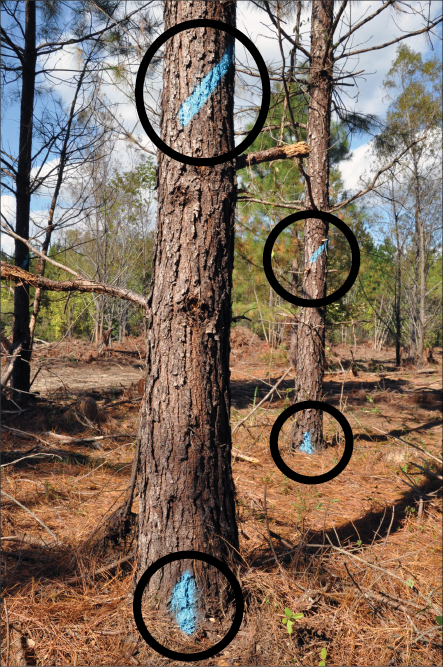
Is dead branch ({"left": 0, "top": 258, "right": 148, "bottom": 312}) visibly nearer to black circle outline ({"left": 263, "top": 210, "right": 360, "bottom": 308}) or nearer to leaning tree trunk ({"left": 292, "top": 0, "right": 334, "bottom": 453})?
black circle outline ({"left": 263, "top": 210, "right": 360, "bottom": 308})

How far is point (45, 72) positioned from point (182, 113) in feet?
17.8

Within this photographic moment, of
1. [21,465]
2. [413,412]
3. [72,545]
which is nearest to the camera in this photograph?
[72,545]

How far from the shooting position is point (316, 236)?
525 cm

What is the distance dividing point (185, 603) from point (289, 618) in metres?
0.47

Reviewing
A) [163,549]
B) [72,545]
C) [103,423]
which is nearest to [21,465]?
[103,423]

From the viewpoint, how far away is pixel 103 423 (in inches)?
232

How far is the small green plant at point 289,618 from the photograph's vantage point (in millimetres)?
2055

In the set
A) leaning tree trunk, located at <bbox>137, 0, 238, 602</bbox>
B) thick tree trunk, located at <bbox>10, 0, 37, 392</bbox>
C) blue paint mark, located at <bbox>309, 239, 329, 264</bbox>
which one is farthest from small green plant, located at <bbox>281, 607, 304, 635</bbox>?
thick tree trunk, located at <bbox>10, 0, 37, 392</bbox>

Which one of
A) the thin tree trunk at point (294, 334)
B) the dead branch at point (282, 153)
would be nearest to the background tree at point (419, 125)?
the thin tree trunk at point (294, 334)

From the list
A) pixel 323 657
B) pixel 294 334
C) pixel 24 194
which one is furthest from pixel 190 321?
pixel 294 334

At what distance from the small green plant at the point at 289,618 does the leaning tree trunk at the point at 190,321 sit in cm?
32

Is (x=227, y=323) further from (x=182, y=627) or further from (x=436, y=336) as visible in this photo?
(x=436, y=336)

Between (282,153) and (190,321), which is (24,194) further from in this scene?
(190,321)

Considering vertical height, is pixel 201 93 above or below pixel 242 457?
above
